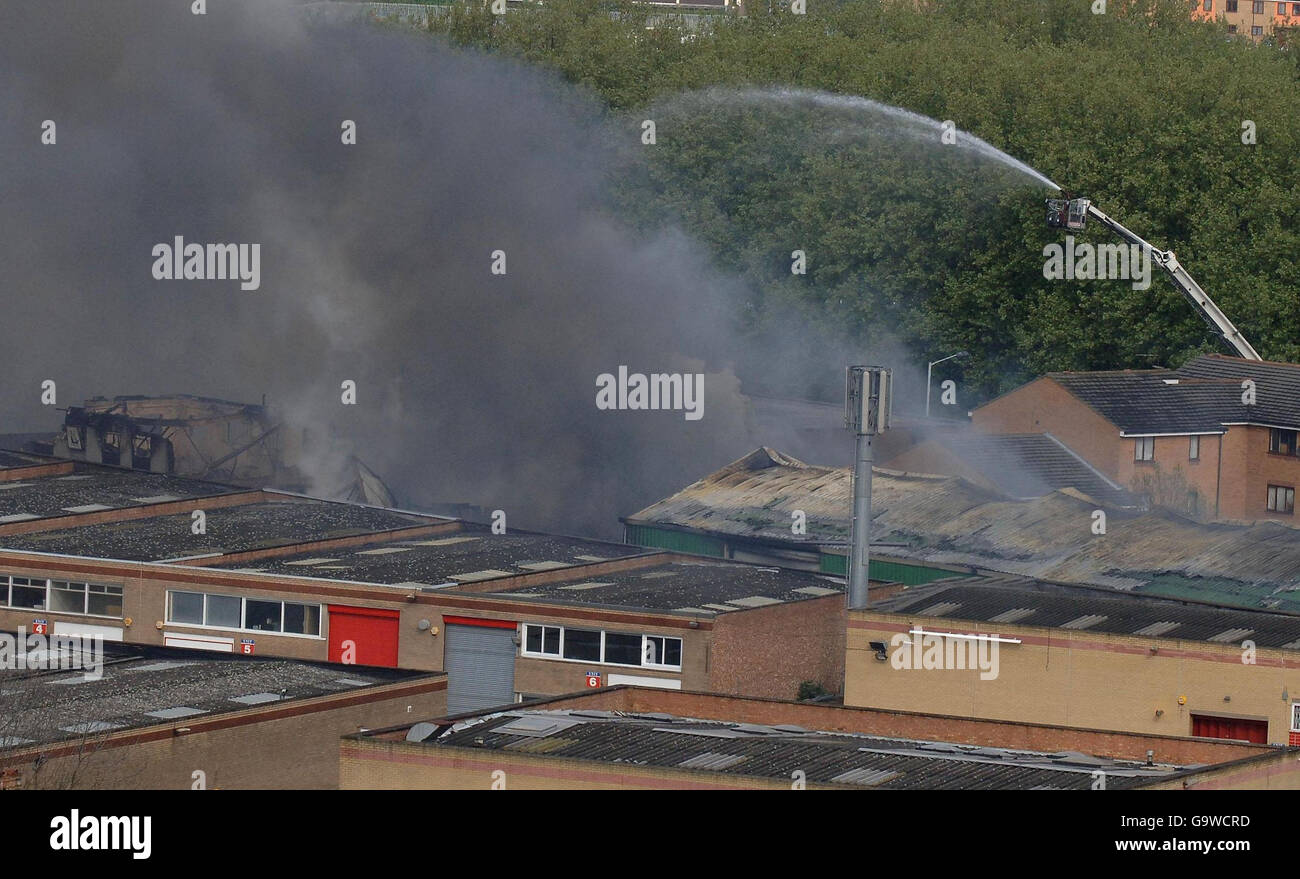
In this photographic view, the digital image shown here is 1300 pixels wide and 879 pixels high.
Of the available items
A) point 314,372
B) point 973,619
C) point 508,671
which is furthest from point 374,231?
point 973,619

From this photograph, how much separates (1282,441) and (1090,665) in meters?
20.6

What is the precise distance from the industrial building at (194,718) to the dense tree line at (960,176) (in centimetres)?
3474

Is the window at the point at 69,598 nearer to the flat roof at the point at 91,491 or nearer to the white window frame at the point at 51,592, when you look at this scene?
the white window frame at the point at 51,592

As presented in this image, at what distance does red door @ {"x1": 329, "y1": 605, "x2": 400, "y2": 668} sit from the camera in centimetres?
3484

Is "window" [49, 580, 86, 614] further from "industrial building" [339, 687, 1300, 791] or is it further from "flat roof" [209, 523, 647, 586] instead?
"industrial building" [339, 687, 1300, 791]

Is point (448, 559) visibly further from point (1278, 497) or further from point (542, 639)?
point (1278, 497)

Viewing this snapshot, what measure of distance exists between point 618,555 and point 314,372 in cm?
1721

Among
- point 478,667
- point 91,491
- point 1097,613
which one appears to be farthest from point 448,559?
point 1097,613

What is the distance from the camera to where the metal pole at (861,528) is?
110ft

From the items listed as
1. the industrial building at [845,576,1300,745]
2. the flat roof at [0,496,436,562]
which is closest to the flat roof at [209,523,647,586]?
the flat roof at [0,496,436,562]

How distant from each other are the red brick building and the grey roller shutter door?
58.7 ft

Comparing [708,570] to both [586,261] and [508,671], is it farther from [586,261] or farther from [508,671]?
[586,261]

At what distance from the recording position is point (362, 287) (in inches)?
2184

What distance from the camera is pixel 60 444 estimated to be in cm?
5303
